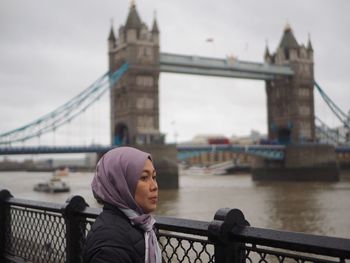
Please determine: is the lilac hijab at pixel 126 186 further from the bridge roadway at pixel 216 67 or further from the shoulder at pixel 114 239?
the bridge roadway at pixel 216 67

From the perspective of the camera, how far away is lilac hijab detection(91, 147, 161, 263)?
1.73 metres

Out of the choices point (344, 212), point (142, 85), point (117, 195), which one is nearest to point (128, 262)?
point (117, 195)

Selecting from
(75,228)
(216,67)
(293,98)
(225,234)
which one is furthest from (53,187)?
(225,234)

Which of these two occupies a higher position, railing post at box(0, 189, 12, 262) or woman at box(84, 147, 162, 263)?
woman at box(84, 147, 162, 263)

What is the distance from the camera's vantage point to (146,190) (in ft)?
5.83

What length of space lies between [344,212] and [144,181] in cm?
1686

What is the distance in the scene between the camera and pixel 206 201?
2253 cm

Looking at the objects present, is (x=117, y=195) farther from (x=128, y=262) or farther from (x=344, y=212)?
(x=344, y=212)

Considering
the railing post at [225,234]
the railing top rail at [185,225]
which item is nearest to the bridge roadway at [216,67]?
the railing top rail at [185,225]

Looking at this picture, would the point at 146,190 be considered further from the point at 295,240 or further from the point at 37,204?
the point at 37,204

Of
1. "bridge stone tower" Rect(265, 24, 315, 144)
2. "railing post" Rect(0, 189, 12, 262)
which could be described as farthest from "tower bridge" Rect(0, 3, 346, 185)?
"railing post" Rect(0, 189, 12, 262)

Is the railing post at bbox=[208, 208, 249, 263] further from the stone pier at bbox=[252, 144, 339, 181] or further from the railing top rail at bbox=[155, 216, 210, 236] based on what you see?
the stone pier at bbox=[252, 144, 339, 181]

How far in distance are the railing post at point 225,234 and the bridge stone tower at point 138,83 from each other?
1354 inches

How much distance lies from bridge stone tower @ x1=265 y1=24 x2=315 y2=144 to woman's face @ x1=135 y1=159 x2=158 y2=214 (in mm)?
46824
